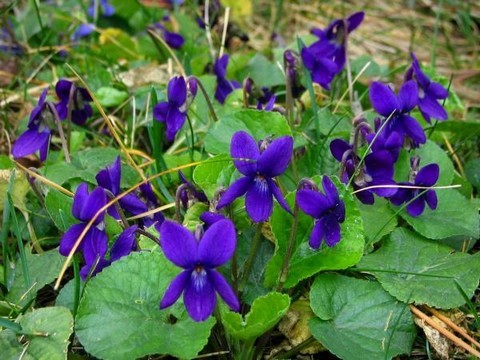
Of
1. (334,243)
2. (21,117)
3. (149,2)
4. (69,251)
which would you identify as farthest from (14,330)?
(149,2)

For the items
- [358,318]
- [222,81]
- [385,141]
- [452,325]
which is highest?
[385,141]

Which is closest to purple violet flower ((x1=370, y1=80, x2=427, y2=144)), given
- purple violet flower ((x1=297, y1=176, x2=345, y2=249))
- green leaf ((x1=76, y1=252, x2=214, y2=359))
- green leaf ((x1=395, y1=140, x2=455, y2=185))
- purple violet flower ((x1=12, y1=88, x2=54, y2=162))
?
green leaf ((x1=395, y1=140, x2=455, y2=185))

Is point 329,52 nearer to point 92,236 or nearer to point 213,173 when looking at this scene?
point 213,173

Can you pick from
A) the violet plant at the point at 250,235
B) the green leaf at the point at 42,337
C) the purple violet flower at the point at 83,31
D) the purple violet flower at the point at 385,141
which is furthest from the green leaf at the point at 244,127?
the purple violet flower at the point at 83,31

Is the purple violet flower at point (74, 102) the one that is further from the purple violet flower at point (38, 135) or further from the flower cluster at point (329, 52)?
the flower cluster at point (329, 52)

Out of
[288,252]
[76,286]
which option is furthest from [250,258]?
[76,286]

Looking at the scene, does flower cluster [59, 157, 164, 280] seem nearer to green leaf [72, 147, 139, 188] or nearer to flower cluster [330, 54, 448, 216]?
green leaf [72, 147, 139, 188]
